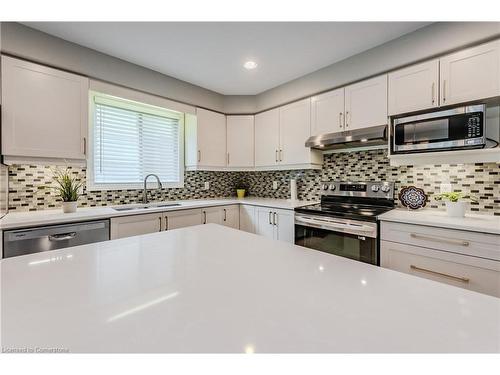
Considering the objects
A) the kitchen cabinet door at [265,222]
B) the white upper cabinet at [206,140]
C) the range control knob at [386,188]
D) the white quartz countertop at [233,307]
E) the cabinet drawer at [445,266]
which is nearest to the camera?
the white quartz countertop at [233,307]

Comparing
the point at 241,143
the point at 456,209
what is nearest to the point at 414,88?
the point at 456,209

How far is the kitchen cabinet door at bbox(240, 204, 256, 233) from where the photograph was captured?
10.0ft

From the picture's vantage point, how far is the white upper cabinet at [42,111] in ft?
6.06

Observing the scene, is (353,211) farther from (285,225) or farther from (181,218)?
(181,218)

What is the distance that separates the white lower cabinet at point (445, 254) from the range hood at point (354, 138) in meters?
0.84

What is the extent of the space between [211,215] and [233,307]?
238cm

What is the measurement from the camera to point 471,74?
69.9 inches

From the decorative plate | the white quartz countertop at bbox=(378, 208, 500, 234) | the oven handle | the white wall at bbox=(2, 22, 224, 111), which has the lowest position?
the oven handle

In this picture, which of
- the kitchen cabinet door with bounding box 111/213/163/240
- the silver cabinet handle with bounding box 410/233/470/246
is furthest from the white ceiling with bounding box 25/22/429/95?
the silver cabinet handle with bounding box 410/233/470/246

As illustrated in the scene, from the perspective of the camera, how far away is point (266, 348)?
43 centimetres

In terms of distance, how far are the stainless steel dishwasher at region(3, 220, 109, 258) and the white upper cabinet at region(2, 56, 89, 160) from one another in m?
0.66

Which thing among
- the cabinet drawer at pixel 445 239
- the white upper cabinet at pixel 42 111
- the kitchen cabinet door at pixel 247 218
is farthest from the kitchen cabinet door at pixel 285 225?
the white upper cabinet at pixel 42 111

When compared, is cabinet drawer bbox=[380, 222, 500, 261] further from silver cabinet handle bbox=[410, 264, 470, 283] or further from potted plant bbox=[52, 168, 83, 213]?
potted plant bbox=[52, 168, 83, 213]

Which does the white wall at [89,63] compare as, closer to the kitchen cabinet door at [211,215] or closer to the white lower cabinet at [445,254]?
the kitchen cabinet door at [211,215]
